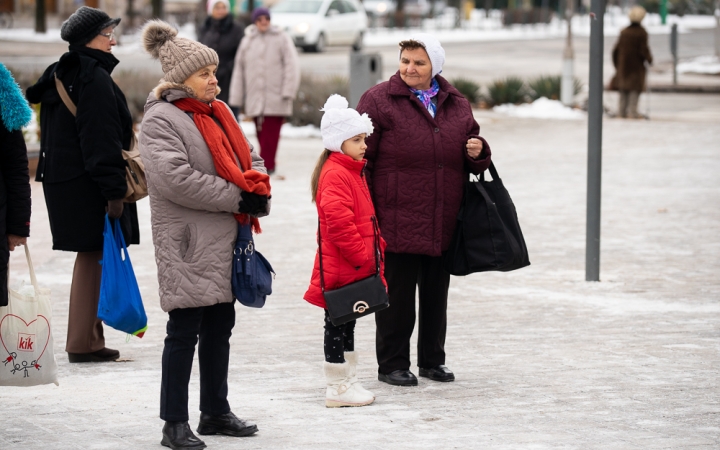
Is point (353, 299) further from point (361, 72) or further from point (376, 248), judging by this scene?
point (361, 72)

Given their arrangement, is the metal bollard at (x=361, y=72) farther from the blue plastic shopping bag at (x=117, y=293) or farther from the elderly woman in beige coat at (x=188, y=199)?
the elderly woman in beige coat at (x=188, y=199)

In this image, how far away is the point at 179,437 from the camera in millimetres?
4758

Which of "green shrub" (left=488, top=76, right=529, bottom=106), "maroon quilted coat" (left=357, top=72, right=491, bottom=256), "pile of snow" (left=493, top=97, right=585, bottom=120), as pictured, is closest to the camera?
"maroon quilted coat" (left=357, top=72, right=491, bottom=256)

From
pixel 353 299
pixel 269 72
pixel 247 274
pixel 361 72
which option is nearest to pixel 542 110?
pixel 361 72

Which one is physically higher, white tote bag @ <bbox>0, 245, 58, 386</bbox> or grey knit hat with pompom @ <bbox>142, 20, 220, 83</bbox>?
grey knit hat with pompom @ <bbox>142, 20, 220, 83</bbox>

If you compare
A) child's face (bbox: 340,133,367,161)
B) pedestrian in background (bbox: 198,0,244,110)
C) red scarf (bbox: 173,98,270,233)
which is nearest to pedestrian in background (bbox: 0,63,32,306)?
red scarf (bbox: 173,98,270,233)

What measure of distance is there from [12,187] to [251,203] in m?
1.03

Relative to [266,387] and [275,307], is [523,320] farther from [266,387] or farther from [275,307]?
[266,387]

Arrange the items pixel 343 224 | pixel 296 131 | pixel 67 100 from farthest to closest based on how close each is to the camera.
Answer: pixel 296 131 < pixel 67 100 < pixel 343 224

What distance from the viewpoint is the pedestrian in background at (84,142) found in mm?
6012

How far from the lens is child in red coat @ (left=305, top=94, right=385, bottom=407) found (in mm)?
5207

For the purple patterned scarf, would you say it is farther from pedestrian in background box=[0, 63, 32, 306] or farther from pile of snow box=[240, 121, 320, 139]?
pile of snow box=[240, 121, 320, 139]

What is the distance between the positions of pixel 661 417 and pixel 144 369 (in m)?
2.72

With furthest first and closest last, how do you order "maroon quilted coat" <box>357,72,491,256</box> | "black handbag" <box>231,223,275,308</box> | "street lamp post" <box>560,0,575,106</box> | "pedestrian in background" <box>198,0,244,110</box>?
"street lamp post" <box>560,0,575,106</box>
"pedestrian in background" <box>198,0,244,110</box>
"maroon quilted coat" <box>357,72,491,256</box>
"black handbag" <box>231,223,275,308</box>
